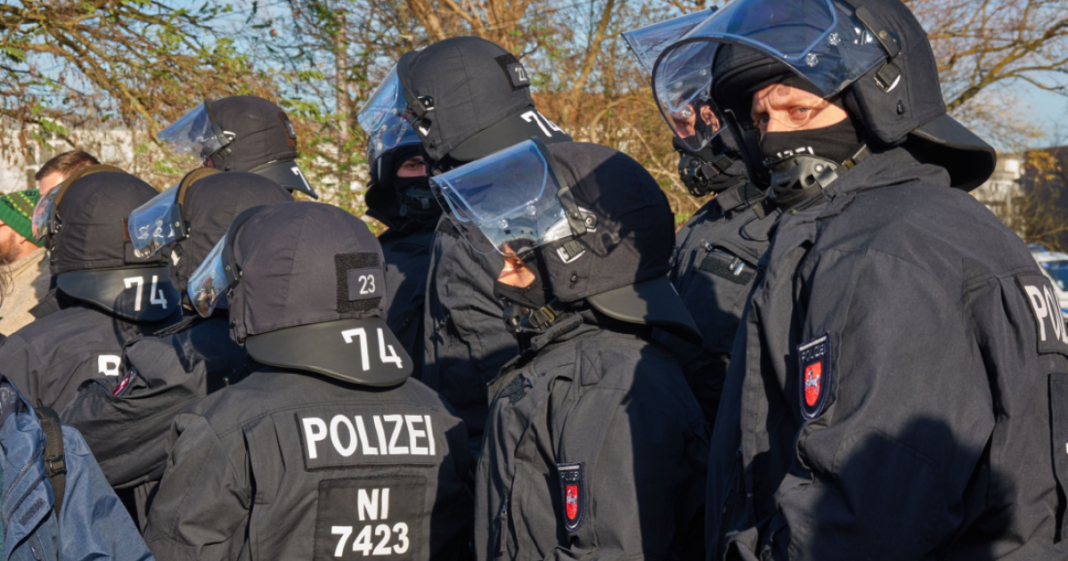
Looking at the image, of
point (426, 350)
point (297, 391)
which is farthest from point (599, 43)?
point (297, 391)

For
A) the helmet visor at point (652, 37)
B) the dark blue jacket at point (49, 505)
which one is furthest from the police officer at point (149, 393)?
the helmet visor at point (652, 37)

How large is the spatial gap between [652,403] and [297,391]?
1.03 m

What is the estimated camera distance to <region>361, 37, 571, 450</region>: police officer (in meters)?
3.68

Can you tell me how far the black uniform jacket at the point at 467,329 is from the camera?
12.0ft

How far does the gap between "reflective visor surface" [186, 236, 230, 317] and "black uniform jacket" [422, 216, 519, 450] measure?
0.97 meters

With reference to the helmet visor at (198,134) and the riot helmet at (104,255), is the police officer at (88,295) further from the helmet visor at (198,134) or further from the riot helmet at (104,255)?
the helmet visor at (198,134)

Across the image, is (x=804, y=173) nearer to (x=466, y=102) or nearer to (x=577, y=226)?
(x=577, y=226)

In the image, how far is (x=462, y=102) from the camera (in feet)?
13.9

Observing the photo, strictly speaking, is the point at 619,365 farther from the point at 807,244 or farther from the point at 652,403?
the point at 807,244

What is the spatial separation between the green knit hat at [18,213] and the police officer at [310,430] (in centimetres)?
290

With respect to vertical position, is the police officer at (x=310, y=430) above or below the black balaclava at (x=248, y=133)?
below

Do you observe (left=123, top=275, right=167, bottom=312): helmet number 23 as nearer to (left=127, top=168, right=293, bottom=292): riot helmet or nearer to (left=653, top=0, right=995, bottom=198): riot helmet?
(left=127, top=168, right=293, bottom=292): riot helmet

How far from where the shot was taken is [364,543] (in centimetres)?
267

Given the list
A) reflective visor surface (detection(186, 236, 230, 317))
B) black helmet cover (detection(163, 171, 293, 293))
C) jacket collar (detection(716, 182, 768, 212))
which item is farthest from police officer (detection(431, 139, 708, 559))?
black helmet cover (detection(163, 171, 293, 293))
